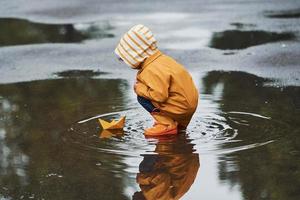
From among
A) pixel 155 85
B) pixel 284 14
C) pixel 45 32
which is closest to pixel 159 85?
pixel 155 85

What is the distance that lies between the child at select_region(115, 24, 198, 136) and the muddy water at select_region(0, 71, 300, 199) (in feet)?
0.63

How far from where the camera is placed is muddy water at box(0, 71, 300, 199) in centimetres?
514

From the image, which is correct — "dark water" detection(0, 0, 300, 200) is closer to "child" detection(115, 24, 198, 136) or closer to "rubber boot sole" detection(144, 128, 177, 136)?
"rubber boot sole" detection(144, 128, 177, 136)

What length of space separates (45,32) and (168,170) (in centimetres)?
714

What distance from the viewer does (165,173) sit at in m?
5.43

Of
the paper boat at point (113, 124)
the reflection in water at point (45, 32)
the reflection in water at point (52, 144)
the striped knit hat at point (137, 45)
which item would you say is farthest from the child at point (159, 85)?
the reflection in water at point (45, 32)

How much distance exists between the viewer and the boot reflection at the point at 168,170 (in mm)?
5020

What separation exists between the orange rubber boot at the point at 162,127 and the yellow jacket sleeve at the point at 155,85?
7.7 inches

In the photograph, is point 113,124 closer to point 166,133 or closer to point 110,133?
point 110,133

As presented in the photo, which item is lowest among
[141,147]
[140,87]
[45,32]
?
[45,32]

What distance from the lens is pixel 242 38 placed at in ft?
36.6

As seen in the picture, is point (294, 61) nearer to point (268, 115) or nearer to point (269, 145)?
point (268, 115)

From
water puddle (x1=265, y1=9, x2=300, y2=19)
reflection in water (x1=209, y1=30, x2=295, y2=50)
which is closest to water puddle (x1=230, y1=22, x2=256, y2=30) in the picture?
reflection in water (x1=209, y1=30, x2=295, y2=50)

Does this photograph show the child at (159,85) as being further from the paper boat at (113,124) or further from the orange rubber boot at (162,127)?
the paper boat at (113,124)
